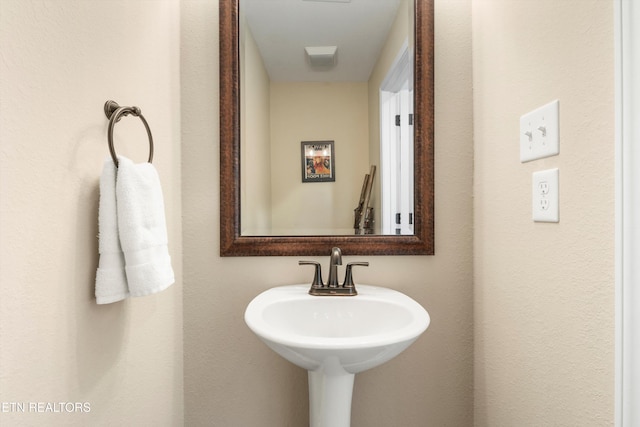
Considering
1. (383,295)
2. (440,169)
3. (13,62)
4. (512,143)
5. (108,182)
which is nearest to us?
(13,62)

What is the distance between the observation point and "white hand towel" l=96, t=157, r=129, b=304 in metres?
0.75

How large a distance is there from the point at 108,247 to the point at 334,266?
629 mm

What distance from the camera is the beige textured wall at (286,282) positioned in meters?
1.23

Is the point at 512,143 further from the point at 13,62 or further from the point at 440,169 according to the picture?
the point at 13,62

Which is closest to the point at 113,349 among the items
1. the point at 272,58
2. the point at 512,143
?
the point at 272,58

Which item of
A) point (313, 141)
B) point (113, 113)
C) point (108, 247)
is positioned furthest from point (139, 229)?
point (313, 141)

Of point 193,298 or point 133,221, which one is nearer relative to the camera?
point 133,221

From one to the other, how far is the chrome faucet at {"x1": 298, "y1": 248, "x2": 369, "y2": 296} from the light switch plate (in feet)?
1.76

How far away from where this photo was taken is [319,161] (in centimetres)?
126

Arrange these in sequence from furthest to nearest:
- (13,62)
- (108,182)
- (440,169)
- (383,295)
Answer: (440,169) → (383,295) → (108,182) → (13,62)

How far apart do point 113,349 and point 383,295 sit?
735mm

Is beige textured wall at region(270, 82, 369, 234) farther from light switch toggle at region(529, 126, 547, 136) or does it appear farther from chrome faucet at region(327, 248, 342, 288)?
light switch toggle at region(529, 126, 547, 136)

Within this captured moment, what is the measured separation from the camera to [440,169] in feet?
4.03

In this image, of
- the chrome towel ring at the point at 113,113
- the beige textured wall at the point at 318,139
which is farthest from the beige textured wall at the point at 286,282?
the chrome towel ring at the point at 113,113
